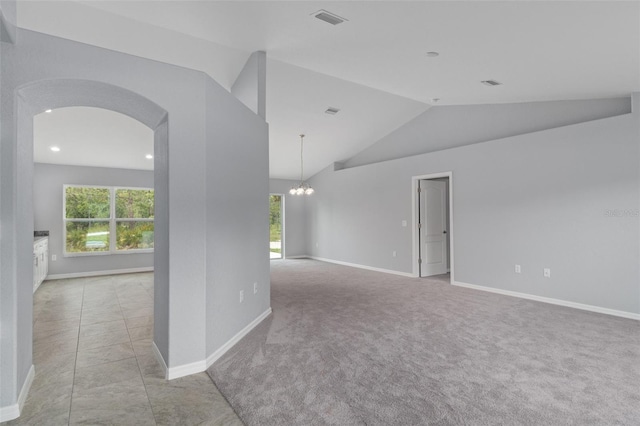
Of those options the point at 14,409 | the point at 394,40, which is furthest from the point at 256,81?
the point at 14,409

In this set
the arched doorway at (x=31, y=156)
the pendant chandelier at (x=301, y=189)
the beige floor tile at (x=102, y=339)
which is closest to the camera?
the arched doorway at (x=31, y=156)

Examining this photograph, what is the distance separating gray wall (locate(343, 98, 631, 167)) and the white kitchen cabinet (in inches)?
265

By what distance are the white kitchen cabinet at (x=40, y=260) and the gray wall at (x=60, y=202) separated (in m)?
0.23

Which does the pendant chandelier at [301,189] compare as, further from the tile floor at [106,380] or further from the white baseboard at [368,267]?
the tile floor at [106,380]

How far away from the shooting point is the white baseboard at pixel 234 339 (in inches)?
Result: 114

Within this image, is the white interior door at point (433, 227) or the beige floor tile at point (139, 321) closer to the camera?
the beige floor tile at point (139, 321)

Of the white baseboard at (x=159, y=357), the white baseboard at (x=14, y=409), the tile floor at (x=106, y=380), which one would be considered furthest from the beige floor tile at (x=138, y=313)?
the white baseboard at (x=14, y=409)

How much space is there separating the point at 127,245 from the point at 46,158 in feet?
7.48

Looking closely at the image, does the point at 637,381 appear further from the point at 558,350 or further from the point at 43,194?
the point at 43,194

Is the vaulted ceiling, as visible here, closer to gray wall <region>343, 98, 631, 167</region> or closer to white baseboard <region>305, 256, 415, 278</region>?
gray wall <region>343, 98, 631, 167</region>

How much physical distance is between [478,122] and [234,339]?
216 inches

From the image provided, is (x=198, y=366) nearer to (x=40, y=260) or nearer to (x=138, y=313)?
(x=138, y=313)

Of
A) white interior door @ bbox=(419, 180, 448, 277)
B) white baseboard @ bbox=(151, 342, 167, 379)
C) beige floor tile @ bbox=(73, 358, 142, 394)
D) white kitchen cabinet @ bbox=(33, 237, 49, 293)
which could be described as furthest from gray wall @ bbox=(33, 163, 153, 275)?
white interior door @ bbox=(419, 180, 448, 277)

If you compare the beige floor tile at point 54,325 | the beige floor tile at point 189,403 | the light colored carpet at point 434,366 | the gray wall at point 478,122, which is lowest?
the beige floor tile at point 54,325
